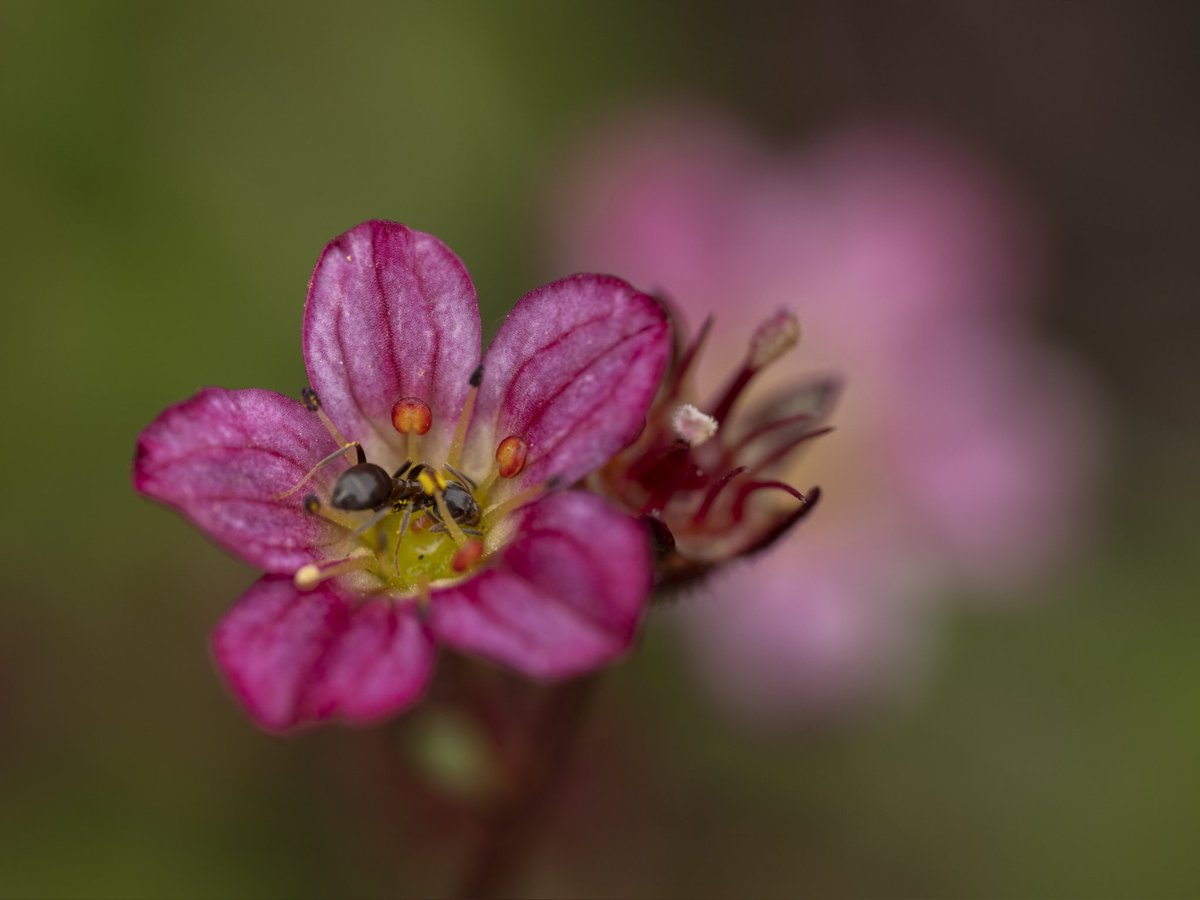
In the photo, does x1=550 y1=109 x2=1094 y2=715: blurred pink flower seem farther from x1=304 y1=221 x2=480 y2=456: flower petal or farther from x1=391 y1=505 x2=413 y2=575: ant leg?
x1=304 y1=221 x2=480 y2=456: flower petal

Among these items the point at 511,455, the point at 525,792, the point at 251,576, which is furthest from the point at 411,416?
the point at 251,576

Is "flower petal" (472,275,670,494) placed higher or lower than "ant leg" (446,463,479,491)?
higher

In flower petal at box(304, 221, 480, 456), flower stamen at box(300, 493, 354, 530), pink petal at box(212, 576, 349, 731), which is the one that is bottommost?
pink petal at box(212, 576, 349, 731)

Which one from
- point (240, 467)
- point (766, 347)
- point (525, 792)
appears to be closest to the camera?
point (240, 467)

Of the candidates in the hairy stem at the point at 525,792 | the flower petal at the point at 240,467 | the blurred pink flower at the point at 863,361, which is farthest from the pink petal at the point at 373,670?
the blurred pink flower at the point at 863,361

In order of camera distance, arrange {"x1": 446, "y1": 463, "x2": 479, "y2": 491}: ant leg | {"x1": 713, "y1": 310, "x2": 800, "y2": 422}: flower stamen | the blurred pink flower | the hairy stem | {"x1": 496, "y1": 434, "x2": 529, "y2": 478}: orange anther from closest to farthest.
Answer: {"x1": 496, "y1": 434, "x2": 529, "y2": 478}: orange anther
{"x1": 446, "y1": 463, "x2": 479, "y2": 491}: ant leg
{"x1": 713, "y1": 310, "x2": 800, "y2": 422}: flower stamen
the hairy stem
the blurred pink flower

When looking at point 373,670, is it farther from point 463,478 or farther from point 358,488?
point 463,478

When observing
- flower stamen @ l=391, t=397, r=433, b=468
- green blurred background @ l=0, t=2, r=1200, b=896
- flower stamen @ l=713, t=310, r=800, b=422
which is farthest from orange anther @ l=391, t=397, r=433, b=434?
green blurred background @ l=0, t=2, r=1200, b=896

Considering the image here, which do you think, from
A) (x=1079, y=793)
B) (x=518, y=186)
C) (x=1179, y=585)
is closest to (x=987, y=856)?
(x=1079, y=793)
